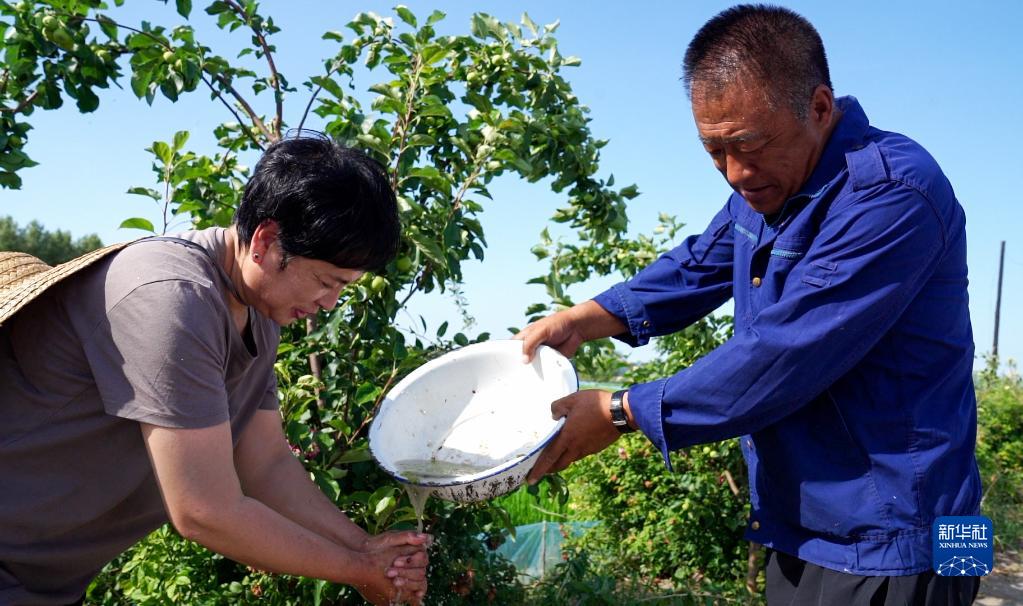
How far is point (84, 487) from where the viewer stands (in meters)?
1.66

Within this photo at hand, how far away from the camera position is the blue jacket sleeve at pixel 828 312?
1684 millimetres

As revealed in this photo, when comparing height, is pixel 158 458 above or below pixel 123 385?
below

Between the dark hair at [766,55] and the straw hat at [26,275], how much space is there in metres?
1.21

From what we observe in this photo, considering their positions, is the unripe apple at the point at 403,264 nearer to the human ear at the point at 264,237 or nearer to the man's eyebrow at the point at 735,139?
the human ear at the point at 264,237

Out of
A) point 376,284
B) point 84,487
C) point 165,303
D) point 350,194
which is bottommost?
point 84,487

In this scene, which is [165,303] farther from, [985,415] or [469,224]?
[985,415]

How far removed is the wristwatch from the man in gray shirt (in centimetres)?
60

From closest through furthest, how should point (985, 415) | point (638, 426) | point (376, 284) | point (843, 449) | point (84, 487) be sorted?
1. point (84, 487)
2. point (843, 449)
3. point (638, 426)
4. point (376, 284)
5. point (985, 415)

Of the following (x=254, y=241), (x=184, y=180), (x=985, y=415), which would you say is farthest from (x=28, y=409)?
(x=985, y=415)

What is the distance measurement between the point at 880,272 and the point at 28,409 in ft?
5.27

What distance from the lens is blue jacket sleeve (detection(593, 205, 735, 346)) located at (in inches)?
92.3

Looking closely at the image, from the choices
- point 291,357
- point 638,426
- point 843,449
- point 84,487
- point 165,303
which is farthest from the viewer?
point 291,357

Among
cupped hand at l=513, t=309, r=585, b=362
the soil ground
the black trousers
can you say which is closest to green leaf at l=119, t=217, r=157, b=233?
cupped hand at l=513, t=309, r=585, b=362

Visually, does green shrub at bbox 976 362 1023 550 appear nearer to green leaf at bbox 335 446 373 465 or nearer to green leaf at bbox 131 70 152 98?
green leaf at bbox 335 446 373 465
